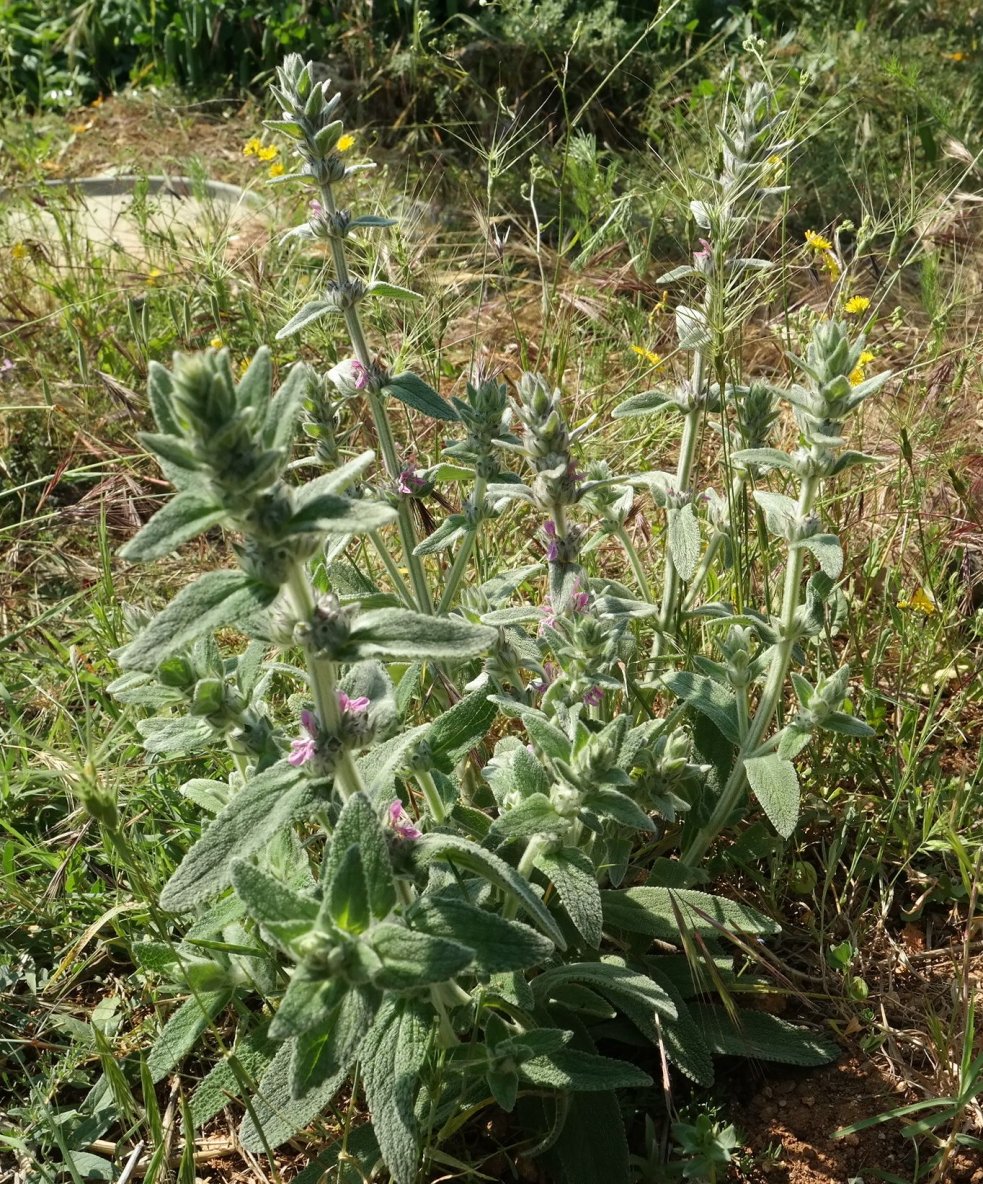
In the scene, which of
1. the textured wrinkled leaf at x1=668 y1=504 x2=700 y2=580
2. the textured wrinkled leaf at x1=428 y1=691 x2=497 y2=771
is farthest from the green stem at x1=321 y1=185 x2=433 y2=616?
the textured wrinkled leaf at x1=668 y1=504 x2=700 y2=580

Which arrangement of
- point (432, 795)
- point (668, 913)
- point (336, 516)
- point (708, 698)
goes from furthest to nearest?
point (708, 698) → point (668, 913) → point (432, 795) → point (336, 516)

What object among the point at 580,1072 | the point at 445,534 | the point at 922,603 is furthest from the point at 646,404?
the point at 580,1072

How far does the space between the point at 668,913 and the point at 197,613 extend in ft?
3.78

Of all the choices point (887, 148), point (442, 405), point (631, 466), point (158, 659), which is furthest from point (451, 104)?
point (158, 659)

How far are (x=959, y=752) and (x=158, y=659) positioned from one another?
2081 mm

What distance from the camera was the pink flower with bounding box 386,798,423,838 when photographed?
5.58ft

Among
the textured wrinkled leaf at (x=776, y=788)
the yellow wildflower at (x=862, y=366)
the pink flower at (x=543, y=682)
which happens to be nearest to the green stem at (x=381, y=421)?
the pink flower at (x=543, y=682)

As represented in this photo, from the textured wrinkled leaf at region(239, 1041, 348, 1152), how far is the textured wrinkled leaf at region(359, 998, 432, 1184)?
5 centimetres

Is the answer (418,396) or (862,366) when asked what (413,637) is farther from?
(862,366)

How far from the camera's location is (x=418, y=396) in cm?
227

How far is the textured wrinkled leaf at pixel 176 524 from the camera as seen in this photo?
130 centimetres

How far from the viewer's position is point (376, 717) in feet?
5.17

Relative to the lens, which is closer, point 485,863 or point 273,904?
point 273,904

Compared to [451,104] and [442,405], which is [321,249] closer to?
[451,104]
